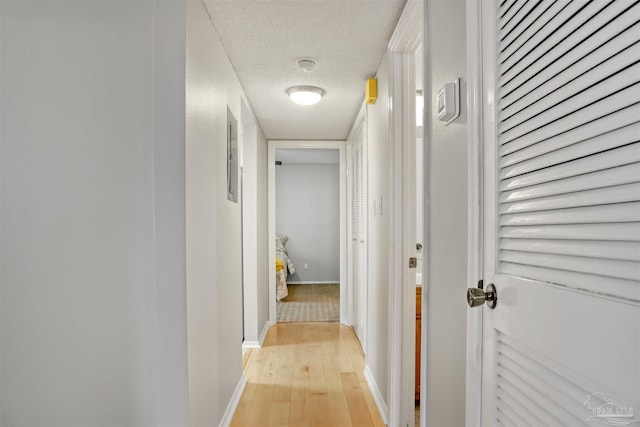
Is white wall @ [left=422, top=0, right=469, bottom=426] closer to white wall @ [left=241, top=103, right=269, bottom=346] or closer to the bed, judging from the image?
white wall @ [left=241, top=103, right=269, bottom=346]

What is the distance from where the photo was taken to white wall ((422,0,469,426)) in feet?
3.84

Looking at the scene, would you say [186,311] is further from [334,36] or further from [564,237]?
[334,36]

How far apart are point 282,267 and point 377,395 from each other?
368 cm

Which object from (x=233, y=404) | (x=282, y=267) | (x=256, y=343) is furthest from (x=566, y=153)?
(x=282, y=267)

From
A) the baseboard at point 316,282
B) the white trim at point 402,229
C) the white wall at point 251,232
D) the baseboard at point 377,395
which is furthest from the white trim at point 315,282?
the white trim at point 402,229

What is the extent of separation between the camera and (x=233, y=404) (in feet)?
7.89

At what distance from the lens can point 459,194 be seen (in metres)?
1.18

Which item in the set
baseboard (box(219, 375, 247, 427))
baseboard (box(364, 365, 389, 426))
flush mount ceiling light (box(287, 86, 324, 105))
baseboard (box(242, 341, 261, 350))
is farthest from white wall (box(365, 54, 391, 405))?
baseboard (box(242, 341, 261, 350))

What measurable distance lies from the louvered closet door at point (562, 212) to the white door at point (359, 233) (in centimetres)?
261

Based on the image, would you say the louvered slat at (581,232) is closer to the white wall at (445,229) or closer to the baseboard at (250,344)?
the white wall at (445,229)

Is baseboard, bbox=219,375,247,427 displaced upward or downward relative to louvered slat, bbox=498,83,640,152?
downward

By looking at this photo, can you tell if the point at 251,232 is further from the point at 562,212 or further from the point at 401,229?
the point at 562,212

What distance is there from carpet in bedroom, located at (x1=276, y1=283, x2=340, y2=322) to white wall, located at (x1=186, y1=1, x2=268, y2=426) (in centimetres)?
230

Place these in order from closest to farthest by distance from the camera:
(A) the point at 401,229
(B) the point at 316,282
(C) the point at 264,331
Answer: (A) the point at 401,229, (C) the point at 264,331, (B) the point at 316,282
